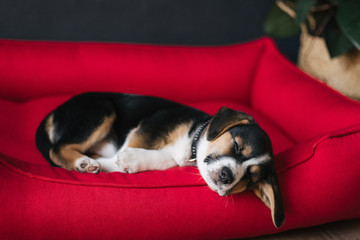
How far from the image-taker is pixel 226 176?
1.66 metres

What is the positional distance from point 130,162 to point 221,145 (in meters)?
0.49

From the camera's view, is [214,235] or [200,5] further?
[200,5]

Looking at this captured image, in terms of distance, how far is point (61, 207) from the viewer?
1.62 metres

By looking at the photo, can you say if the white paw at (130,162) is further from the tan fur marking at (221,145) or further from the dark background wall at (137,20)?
the dark background wall at (137,20)

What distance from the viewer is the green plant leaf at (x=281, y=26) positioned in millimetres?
3125

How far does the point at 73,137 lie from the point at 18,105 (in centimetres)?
96

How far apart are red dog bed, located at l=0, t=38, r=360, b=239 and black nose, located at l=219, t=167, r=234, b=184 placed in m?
0.18

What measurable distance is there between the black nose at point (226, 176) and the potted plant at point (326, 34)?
55.4 inches

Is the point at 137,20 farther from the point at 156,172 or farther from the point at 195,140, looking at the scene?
the point at 156,172

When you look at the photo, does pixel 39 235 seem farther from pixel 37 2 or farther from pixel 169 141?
pixel 37 2

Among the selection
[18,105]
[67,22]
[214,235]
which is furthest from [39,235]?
[67,22]

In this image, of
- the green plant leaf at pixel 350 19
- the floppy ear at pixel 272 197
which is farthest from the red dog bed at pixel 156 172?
the green plant leaf at pixel 350 19

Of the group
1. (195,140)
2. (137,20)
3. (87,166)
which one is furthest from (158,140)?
(137,20)

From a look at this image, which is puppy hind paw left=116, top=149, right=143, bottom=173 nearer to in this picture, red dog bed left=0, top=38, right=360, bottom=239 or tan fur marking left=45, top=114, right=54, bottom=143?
red dog bed left=0, top=38, right=360, bottom=239
